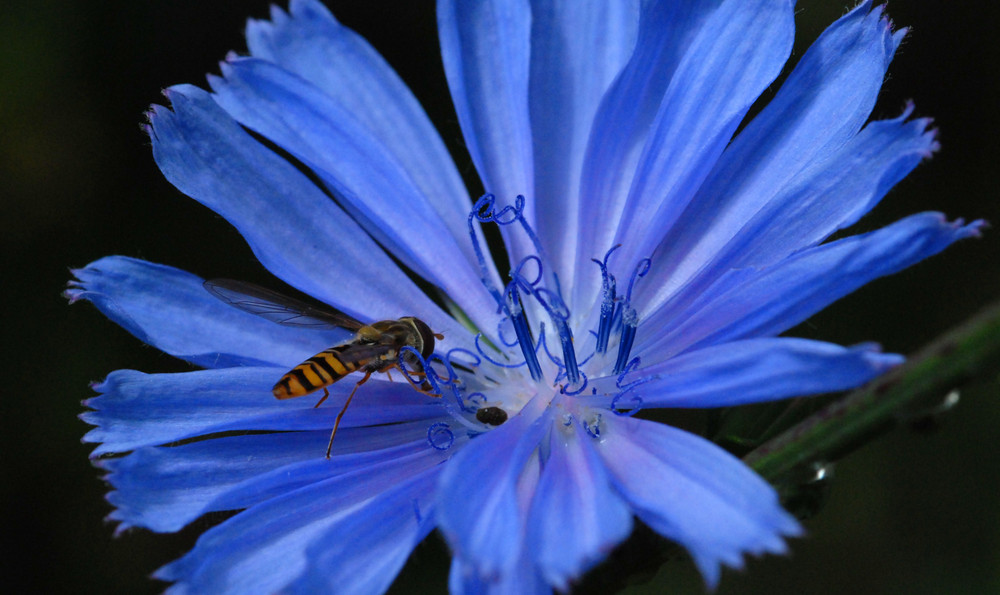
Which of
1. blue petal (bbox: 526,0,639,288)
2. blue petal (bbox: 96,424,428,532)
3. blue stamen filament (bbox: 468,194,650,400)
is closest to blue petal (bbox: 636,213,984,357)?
blue stamen filament (bbox: 468,194,650,400)

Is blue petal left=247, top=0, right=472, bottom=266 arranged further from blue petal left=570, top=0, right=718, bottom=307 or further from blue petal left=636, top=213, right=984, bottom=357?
blue petal left=636, top=213, right=984, bottom=357

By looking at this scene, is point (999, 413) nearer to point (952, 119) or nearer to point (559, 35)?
point (952, 119)

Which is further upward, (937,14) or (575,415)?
(937,14)

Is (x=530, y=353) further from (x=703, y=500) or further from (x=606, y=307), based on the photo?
(x=703, y=500)

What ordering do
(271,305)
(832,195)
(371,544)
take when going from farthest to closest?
(271,305)
(832,195)
(371,544)

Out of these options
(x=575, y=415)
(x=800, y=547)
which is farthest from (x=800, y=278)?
(x=800, y=547)

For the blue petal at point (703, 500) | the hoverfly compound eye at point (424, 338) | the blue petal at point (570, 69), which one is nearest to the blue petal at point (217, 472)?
the hoverfly compound eye at point (424, 338)

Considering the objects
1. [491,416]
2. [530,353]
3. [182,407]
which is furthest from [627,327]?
[182,407]
